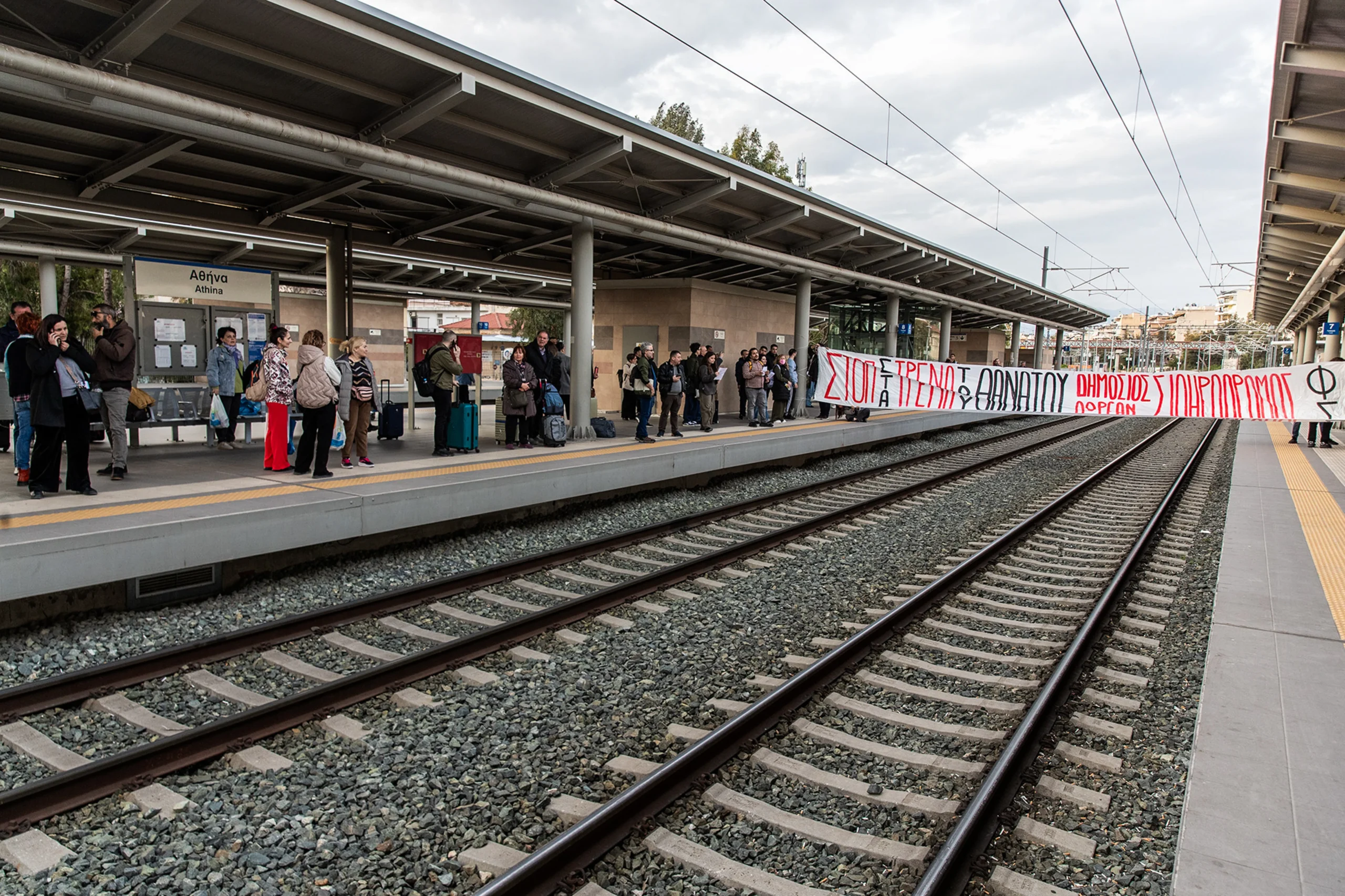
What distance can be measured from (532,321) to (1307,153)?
42.9m

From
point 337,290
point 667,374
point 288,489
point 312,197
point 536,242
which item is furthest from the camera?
point 536,242

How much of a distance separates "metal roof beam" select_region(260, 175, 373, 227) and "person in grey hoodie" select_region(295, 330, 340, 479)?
267 cm

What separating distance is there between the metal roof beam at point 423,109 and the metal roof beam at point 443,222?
2842 mm

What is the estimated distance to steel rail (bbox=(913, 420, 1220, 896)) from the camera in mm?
2992

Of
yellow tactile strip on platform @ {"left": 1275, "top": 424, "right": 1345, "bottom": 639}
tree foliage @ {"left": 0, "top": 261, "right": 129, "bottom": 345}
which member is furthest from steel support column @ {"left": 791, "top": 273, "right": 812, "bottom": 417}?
tree foliage @ {"left": 0, "top": 261, "right": 129, "bottom": 345}

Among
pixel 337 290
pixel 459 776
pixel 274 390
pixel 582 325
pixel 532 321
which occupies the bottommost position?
pixel 459 776

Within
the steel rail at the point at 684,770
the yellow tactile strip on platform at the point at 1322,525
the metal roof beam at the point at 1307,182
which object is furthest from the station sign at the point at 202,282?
the metal roof beam at the point at 1307,182

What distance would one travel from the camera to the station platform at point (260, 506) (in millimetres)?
5711

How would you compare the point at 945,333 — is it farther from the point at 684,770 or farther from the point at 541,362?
the point at 684,770

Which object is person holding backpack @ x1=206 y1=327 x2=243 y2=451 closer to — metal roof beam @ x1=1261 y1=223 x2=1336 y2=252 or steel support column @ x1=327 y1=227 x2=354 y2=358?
steel support column @ x1=327 y1=227 x2=354 y2=358

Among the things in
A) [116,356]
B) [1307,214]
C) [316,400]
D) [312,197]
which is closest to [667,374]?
[312,197]

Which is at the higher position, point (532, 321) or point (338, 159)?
point (532, 321)

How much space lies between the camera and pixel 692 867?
3182mm

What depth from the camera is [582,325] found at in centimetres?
1274
